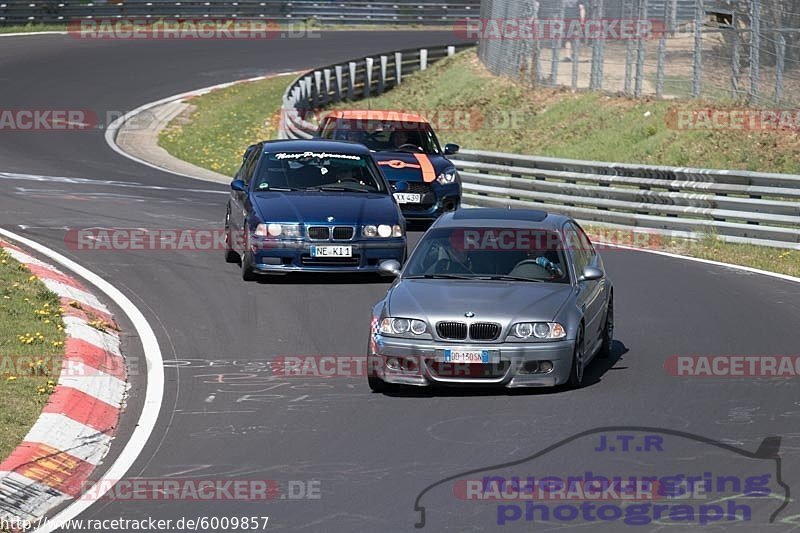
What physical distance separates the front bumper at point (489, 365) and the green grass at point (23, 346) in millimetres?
2655

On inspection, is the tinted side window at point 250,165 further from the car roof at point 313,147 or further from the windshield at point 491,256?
the windshield at point 491,256

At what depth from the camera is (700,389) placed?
1112 cm

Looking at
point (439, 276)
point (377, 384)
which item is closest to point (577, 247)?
point (439, 276)

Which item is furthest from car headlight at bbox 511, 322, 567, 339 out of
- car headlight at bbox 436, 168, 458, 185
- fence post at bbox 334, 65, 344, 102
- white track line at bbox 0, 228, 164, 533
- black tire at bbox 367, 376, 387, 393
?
fence post at bbox 334, 65, 344, 102

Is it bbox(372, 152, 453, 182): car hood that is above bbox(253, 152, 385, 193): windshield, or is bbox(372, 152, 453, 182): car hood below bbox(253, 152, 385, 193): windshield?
below

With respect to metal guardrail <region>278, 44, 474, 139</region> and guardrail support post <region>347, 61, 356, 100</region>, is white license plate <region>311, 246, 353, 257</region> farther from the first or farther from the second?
guardrail support post <region>347, 61, 356, 100</region>

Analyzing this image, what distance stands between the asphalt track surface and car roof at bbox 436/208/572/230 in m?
1.28

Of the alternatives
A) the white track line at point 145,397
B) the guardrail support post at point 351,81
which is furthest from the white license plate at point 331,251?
the guardrail support post at point 351,81

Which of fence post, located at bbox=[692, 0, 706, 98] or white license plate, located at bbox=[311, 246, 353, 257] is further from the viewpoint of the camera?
fence post, located at bbox=[692, 0, 706, 98]

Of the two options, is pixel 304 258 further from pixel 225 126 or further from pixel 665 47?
pixel 225 126

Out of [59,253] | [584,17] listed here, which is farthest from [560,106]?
[59,253]

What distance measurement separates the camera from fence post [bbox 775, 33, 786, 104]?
26.5 metres

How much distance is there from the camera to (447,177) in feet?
70.2

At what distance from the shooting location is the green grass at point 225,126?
3281cm
